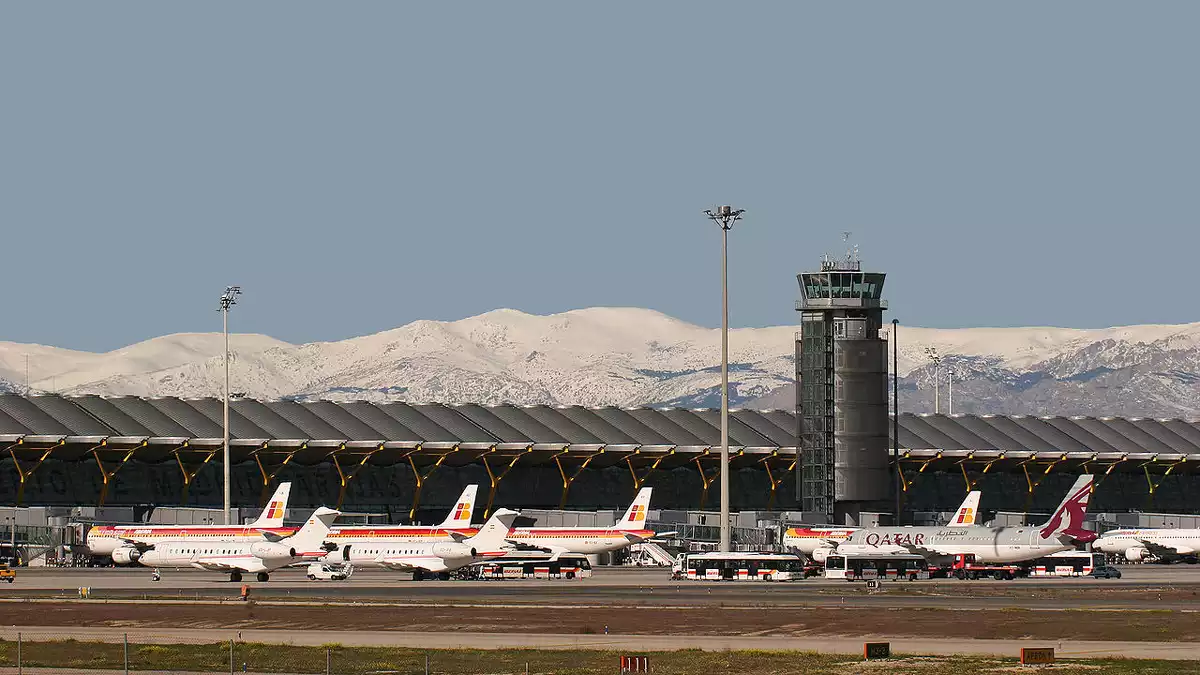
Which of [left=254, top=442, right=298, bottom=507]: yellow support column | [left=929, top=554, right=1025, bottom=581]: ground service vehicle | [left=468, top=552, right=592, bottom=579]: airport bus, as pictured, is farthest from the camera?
[left=254, top=442, right=298, bottom=507]: yellow support column

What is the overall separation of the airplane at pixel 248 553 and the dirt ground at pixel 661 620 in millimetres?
31211

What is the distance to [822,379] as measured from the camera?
164 meters

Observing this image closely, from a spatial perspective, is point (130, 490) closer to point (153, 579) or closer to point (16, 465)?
point (16, 465)

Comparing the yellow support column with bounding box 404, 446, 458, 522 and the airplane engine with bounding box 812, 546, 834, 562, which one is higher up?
the yellow support column with bounding box 404, 446, 458, 522

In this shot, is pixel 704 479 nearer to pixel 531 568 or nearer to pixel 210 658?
pixel 531 568

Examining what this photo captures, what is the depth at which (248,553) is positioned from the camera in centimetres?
11431

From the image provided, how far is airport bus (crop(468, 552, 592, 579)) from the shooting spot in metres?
116

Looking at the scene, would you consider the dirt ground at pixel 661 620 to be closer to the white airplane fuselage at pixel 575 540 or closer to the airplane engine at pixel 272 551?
the airplane engine at pixel 272 551

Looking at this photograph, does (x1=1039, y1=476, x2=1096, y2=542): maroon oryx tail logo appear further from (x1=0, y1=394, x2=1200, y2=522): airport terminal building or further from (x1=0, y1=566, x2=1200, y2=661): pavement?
(x1=0, y1=394, x2=1200, y2=522): airport terminal building

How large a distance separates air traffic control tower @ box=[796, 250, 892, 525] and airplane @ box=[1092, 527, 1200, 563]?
24612mm

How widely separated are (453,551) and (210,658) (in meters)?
55.3

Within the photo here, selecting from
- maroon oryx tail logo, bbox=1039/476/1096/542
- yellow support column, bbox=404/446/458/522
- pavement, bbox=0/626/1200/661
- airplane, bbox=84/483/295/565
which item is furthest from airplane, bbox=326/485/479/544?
pavement, bbox=0/626/1200/661

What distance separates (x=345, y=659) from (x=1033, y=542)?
64.0 metres

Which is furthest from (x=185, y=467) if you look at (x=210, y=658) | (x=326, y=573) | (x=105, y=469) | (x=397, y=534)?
(x=210, y=658)
